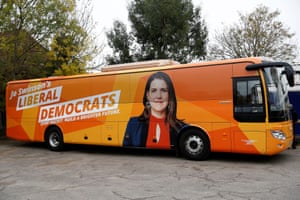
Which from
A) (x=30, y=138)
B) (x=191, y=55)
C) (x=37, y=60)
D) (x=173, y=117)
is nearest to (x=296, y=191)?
(x=173, y=117)

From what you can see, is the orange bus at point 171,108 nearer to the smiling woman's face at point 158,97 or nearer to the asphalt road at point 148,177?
the smiling woman's face at point 158,97

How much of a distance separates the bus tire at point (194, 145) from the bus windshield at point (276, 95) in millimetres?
1985

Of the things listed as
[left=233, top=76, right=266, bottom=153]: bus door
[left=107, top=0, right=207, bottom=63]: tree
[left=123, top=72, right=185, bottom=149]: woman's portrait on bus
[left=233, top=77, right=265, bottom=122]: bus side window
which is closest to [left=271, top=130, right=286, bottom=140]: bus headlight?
[left=233, top=76, right=266, bottom=153]: bus door

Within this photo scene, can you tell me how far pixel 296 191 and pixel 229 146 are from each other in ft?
9.90

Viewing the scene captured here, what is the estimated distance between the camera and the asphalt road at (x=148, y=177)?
240 inches

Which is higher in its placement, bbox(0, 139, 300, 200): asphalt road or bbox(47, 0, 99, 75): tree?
bbox(47, 0, 99, 75): tree

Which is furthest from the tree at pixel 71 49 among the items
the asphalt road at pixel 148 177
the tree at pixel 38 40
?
the asphalt road at pixel 148 177

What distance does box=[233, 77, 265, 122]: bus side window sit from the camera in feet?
28.3

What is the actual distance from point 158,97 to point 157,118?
0.67 metres

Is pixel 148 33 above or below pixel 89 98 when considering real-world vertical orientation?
above

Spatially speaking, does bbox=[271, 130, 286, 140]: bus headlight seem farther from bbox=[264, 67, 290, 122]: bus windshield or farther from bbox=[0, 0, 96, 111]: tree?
bbox=[0, 0, 96, 111]: tree

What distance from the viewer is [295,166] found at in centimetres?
843

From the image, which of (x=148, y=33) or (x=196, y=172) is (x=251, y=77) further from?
(x=148, y=33)

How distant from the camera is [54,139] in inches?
511
